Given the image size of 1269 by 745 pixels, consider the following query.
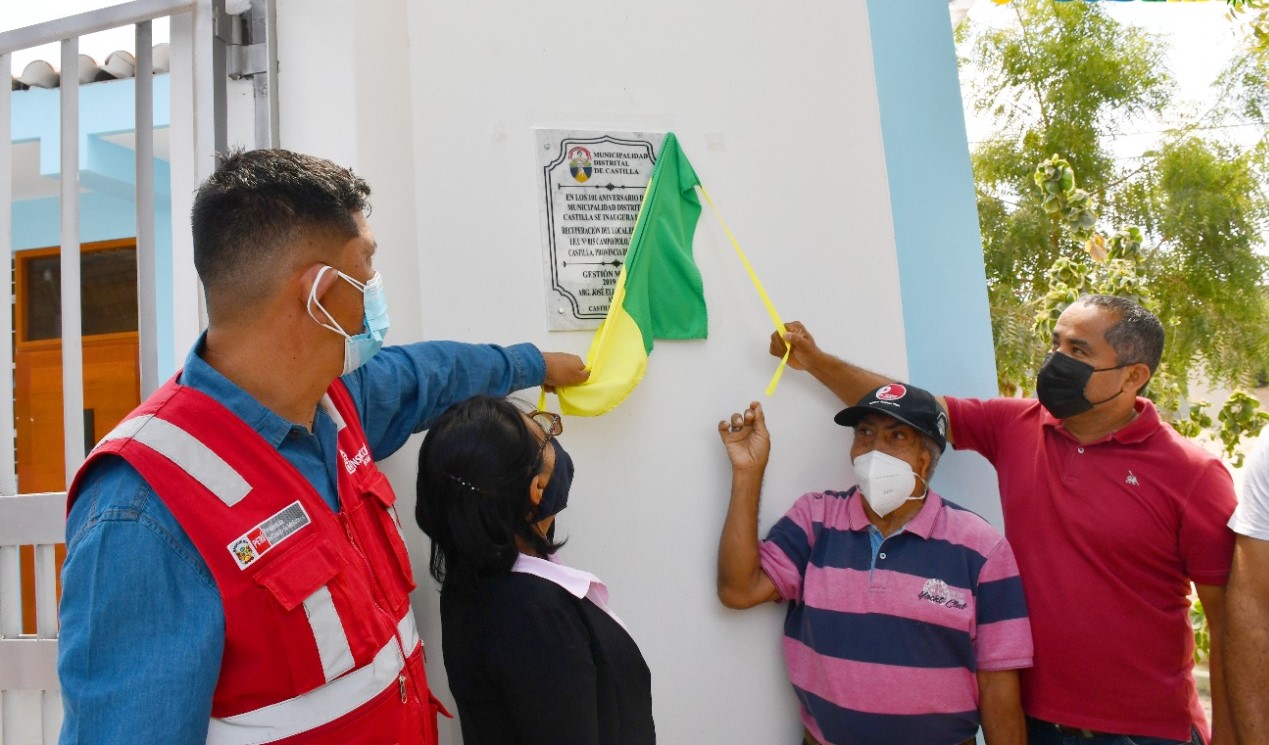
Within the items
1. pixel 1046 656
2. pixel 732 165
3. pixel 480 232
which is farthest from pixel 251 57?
pixel 1046 656

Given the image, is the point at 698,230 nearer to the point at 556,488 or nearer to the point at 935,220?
the point at 935,220

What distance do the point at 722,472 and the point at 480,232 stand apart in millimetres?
1000

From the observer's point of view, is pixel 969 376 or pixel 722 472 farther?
pixel 969 376

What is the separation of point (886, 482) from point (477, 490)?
121 centimetres

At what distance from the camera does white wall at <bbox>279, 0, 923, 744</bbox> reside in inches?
99.1

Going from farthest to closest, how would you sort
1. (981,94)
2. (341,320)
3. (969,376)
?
(981,94) < (969,376) < (341,320)

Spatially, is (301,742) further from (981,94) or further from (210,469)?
(981,94)

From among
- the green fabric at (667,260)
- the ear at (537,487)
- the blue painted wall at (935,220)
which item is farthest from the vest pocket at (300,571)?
the blue painted wall at (935,220)

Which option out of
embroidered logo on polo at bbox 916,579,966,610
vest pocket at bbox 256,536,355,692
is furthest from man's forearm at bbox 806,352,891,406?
vest pocket at bbox 256,536,355,692

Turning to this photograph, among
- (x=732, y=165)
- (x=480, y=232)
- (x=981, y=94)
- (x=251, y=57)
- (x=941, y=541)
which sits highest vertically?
(x=981, y=94)

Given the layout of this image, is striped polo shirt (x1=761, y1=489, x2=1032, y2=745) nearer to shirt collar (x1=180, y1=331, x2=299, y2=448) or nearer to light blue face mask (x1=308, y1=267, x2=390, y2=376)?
light blue face mask (x1=308, y1=267, x2=390, y2=376)

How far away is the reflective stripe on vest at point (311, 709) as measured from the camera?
142 cm

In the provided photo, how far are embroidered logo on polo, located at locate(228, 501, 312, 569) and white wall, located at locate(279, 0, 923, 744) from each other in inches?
37.4

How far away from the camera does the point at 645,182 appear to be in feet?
8.99
